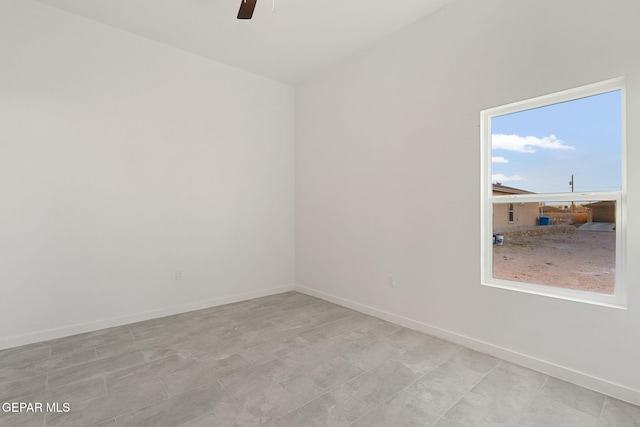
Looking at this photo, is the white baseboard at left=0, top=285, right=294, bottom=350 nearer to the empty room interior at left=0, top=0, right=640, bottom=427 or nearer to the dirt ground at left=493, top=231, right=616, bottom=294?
the empty room interior at left=0, top=0, right=640, bottom=427

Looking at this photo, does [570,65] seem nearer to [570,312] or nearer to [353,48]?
[570,312]

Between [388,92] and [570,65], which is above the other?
[388,92]

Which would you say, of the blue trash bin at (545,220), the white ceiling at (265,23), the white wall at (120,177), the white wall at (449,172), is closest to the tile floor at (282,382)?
the white wall at (449,172)

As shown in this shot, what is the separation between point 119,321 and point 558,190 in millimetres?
4271

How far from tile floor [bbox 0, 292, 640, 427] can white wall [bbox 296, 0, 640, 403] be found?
270 millimetres

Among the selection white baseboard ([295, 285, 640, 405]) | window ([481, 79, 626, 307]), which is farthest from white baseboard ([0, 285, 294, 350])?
window ([481, 79, 626, 307])

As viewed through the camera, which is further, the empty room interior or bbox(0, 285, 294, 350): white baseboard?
bbox(0, 285, 294, 350): white baseboard

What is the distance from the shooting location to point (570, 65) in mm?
2166

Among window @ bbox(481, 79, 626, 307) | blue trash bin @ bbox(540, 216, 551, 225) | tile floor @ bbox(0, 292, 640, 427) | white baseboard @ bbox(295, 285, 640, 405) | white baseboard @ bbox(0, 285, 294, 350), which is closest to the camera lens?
tile floor @ bbox(0, 292, 640, 427)

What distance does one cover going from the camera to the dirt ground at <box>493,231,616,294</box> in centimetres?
216

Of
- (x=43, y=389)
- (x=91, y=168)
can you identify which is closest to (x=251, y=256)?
(x=91, y=168)

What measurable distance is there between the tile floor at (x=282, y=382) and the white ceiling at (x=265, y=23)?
3.11 meters

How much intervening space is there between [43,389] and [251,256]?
2.47 m

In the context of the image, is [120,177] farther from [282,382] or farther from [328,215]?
[282,382]
